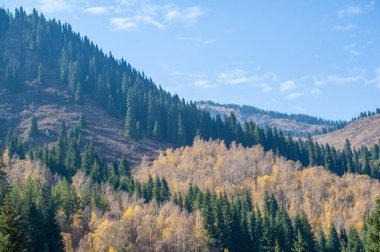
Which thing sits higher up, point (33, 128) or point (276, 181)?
point (33, 128)

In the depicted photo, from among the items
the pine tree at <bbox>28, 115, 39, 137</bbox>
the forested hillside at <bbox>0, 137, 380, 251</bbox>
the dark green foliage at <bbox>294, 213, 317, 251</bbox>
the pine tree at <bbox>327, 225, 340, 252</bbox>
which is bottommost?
the pine tree at <bbox>327, 225, 340, 252</bbox>

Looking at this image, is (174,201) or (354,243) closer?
(354,243)

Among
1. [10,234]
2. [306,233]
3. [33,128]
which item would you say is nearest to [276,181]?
[306,233]

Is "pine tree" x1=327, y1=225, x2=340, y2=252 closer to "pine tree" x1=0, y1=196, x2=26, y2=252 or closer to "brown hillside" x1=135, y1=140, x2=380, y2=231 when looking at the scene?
"brown hillside" x1=135, y1=140, x2=380, y2=231

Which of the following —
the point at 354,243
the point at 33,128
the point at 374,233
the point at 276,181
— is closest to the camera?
the point at 374,233

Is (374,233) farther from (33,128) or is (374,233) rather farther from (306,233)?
(33,128)

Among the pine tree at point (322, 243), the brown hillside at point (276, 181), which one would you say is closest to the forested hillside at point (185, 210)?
the pine tree at point (322, 243)

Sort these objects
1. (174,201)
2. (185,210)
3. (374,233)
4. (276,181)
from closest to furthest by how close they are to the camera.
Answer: (374,233) < (185,210) < (174,201) < (276,181)

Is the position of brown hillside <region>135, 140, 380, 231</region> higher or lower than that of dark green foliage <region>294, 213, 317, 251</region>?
higher

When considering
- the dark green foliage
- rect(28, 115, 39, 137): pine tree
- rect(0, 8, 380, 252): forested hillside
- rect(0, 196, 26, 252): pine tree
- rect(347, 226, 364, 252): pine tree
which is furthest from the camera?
rect(28, 115, 39, 137): pine tree

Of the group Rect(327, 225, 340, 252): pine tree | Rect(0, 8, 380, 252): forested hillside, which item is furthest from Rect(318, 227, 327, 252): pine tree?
Rect(327, 225, 340, 252): pine tree

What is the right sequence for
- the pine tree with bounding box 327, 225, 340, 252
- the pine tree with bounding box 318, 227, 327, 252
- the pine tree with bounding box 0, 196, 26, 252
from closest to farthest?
the pine tree with bounding box 0, 196, 26, 252, the pine tree with bounding box 318, 227, 327, 252, the pine tree with bounding box 327, 225, 340, 252

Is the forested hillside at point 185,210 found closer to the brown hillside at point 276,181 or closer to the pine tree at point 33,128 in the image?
the brown hillside at point 276,181

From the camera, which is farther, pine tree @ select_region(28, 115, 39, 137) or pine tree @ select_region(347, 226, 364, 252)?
pine tree @ select_region(28, 115, 39, 137)
